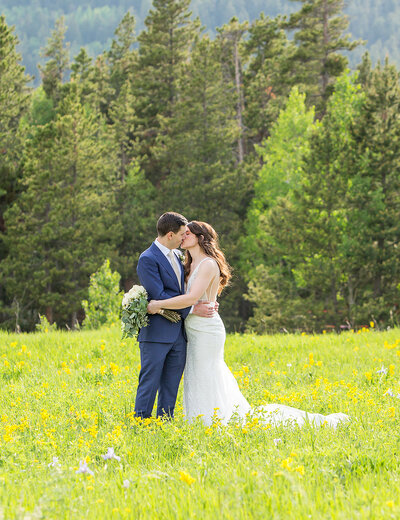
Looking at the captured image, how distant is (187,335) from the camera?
5762 mm

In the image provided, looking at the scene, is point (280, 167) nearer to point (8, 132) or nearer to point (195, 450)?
point (8, 132)

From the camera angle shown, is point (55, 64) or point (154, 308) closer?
point (154, 308)

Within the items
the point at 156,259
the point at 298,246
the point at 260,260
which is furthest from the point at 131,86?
the point at 156,259

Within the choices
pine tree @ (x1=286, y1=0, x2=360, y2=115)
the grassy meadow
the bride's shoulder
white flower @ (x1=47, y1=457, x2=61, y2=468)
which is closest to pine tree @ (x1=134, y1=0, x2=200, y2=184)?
pine tree @ (x1=286, y1=0, x2=360, y2=115)

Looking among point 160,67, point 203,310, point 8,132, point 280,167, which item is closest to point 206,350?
→ point 203,310

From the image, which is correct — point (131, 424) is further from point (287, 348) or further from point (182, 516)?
point (287, 348)

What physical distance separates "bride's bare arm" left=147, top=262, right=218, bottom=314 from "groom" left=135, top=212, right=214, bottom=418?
0.35 ft

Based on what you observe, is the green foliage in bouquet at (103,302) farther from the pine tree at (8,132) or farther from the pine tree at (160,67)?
the pine tree at (160,67)

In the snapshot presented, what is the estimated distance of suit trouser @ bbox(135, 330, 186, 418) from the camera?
5352 millimetres

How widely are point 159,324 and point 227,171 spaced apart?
90.8ft

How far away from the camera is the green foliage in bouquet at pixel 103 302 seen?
45.3 ft

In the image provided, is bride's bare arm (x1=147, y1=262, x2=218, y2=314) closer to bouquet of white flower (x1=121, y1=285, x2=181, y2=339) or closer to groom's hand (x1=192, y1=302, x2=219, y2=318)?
bouquet of white flower (x1=121, y1=285, x2=181, y2=339)

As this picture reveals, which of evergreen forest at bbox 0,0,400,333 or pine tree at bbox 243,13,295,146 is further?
pine tree at bbox 243,13,295,146

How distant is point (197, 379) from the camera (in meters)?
5.65
